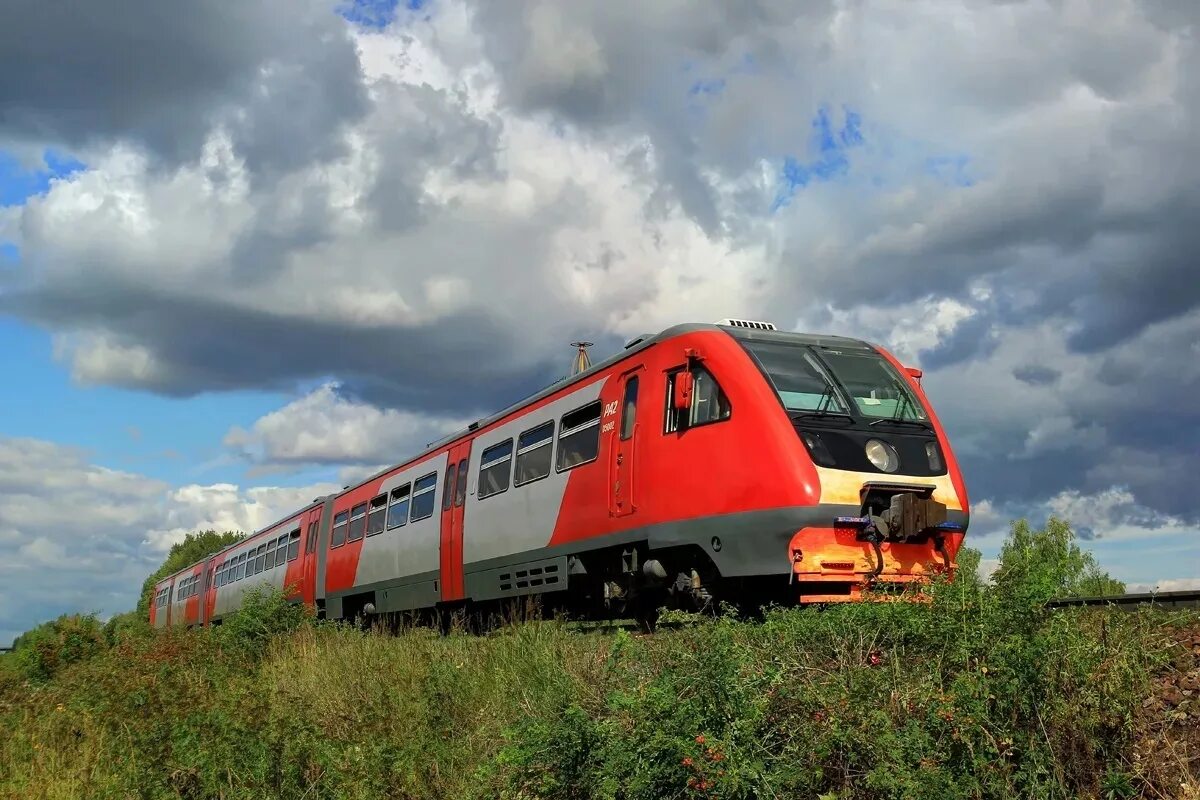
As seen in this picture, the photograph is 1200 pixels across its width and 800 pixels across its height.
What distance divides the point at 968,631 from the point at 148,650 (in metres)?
12.1

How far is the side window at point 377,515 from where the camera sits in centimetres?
1931

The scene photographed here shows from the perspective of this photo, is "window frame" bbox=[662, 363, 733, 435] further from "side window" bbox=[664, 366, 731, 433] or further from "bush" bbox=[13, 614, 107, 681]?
"bush" bbox=[13, 614, 107, 681]

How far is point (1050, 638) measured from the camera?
19.5 ft

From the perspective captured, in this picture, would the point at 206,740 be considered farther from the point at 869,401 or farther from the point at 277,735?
the point at 869,401

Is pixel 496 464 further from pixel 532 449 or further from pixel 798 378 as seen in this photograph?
pixel 798 378

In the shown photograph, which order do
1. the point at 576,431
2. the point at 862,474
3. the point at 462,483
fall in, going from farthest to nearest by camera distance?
the point at 462,483 → the point at 576,431 → the point at 862,474

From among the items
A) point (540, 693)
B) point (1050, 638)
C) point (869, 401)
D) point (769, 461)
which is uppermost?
point (869, 401)

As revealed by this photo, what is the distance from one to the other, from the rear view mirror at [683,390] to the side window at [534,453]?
309 centimetres

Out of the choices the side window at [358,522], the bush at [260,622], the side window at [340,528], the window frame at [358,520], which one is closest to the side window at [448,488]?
the bush at [260,622]

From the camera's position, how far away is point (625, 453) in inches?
436

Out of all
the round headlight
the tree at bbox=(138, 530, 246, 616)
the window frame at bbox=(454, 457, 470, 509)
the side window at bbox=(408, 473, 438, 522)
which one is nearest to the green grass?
the round headlight

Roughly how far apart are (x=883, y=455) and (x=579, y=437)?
12.6 ft

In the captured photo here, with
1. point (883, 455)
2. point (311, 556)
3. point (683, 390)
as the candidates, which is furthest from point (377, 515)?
point (883, 455)

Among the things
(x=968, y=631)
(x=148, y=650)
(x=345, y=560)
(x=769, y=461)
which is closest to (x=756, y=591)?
(x=769, y=461)
